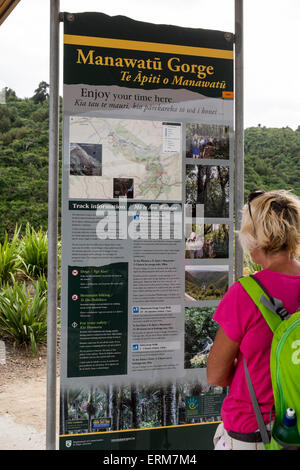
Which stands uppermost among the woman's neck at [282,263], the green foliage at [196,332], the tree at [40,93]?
the tree at [40,93]

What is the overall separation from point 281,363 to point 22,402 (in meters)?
5.46

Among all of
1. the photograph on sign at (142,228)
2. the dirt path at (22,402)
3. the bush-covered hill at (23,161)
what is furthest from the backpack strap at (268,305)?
the bush-covered hill at (23,161)

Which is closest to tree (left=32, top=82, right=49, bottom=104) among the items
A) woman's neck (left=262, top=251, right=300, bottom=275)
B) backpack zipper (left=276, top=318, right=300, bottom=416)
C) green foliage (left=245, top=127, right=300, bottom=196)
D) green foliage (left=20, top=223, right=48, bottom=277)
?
green foliage (left=245, top=127, right=300, bottom=196)

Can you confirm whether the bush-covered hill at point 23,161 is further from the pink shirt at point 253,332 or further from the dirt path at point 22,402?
the pink shirt at point 253,332

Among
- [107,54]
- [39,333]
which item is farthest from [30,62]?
[107,54]

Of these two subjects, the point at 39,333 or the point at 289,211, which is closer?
the point at 289,211

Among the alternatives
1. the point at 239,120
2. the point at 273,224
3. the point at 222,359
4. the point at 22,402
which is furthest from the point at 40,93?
the point at 222,359

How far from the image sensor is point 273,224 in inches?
72.8

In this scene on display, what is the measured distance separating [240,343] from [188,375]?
126 centimetres

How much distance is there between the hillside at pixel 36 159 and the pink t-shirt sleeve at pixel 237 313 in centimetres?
1825

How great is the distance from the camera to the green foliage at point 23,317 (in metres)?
7.43

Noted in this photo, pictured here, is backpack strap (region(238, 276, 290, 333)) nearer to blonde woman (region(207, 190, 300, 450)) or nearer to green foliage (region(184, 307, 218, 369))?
blonde woman (region(207, 190, 300, 450))
